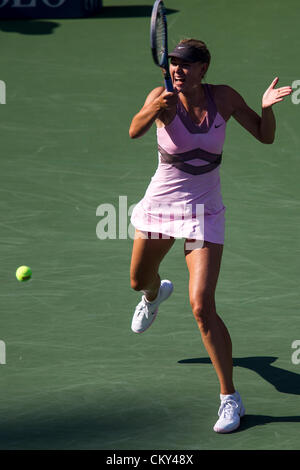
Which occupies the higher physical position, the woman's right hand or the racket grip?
the racket grip

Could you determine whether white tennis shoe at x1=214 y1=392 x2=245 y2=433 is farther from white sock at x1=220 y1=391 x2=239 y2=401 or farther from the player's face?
the player's face

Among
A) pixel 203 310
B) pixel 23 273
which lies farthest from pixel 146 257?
pixel 23 273

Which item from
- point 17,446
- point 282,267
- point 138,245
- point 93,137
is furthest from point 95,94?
point 17,446

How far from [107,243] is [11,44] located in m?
5.44

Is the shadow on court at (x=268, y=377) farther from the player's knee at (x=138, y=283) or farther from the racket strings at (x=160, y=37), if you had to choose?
the racket strings at (x=160, y=37)

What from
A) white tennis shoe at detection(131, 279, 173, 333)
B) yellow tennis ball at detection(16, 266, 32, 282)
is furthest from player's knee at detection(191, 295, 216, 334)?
yellow tennis ball at detection(16, 266, 32, 282)

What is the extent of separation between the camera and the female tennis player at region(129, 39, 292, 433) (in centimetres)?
575

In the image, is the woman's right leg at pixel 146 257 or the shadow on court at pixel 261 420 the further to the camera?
the woman's right leg at pixel 146 257

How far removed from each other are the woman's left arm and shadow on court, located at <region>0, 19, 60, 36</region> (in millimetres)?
8250

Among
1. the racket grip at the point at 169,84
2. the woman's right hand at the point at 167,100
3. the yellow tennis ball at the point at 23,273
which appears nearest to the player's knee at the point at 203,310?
the woman's right hand at the point at 167,100

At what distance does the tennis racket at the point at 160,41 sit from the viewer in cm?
571

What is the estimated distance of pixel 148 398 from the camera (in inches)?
242

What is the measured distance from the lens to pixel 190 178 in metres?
6.04
